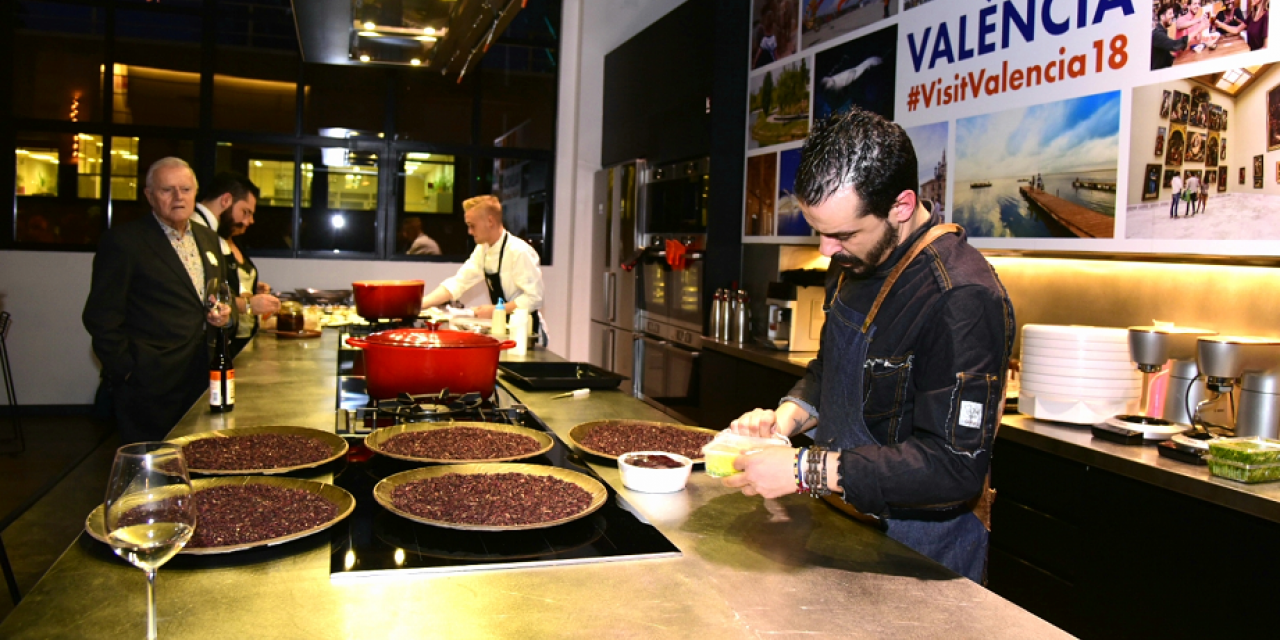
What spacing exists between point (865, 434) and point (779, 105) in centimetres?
361

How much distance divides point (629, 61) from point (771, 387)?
347cm

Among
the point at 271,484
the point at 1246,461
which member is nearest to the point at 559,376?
the point at 271,484

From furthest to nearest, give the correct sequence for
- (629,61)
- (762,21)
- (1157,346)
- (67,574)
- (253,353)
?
(629,61)
(762,21)
(253,353)
(1157,346)
(67,574)

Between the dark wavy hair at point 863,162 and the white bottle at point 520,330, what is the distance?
8.08 ft

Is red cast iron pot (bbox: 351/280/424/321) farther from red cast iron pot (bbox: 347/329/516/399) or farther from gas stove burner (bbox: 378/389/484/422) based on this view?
gas stove burner (bbox: 378/389/484/422)

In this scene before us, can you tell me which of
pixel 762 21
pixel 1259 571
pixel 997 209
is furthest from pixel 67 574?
pixel 762 21

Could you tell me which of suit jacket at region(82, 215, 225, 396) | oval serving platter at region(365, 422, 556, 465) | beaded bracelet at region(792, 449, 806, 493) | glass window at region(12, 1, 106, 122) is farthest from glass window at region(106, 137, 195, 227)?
beaded bracelet at region(792, 449, 806, 493)

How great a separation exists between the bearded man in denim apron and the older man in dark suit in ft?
8.55

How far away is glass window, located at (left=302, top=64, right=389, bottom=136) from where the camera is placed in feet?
26.1

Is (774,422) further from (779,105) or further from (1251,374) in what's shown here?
(779,105)

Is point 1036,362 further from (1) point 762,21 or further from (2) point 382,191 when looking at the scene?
(2) point 382,191

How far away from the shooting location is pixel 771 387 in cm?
461

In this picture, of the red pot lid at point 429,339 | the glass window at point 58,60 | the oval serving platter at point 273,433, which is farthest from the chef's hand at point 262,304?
the glass window at point 58,60

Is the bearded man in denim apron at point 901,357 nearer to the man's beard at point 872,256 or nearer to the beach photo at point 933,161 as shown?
the man's beard at point 872,256
